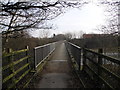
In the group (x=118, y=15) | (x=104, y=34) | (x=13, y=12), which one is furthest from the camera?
(x=104, y=34)

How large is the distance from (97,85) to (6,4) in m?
3.60

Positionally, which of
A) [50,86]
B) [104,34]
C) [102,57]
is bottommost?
[50,86]

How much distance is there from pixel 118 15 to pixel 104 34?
3.81ft

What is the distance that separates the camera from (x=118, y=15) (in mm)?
7254

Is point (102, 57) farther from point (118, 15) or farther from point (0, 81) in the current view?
point (118, 15)

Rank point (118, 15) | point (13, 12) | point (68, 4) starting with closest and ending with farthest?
point (13, 12) < point (68, 4) < point (118, 15)

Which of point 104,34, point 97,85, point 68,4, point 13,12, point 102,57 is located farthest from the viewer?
point 104,34

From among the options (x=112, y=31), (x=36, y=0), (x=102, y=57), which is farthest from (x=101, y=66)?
(x=112, y=31)

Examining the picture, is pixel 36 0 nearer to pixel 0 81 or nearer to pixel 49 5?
pixel 49 5

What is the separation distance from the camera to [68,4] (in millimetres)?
5348

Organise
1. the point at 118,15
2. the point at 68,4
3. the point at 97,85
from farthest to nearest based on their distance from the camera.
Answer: the point at 118,15 < the point at 68,4 < the point at 97,85

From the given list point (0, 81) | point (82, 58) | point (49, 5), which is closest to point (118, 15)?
point (82, 58)

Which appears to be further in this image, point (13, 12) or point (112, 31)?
point (112, 31)

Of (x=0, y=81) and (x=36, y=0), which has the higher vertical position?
(x=36, y=0)
